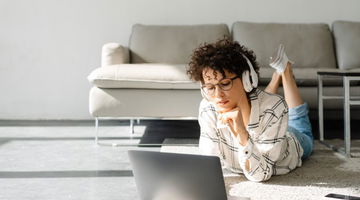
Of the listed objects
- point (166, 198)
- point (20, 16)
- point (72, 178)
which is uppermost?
point (20, 16)

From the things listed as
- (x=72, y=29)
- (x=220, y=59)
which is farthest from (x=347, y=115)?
(x=72, y=29)

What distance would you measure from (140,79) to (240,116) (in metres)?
1.61

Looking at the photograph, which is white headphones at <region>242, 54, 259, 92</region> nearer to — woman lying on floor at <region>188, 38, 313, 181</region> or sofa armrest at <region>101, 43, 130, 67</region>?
woman lying on floor at <region>188, 38, 313, 181</region>

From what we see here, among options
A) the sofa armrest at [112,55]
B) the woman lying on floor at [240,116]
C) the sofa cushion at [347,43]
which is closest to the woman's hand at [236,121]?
the woman lying on floor at [240,116]

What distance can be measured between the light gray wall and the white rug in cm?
219

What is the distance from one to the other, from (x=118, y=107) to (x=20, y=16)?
171 cm

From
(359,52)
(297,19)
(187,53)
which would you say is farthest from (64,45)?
(359,52)

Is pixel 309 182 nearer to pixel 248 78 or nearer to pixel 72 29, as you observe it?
pixel 248 78

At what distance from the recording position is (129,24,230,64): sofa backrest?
4.48 meters

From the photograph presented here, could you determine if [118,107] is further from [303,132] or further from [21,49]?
[21,49]

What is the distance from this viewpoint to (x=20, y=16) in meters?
4.79

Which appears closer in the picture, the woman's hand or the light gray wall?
the woman's hand

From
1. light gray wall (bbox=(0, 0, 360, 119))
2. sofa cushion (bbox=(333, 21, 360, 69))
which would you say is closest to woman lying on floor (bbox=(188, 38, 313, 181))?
sofa cushion (bbox=(333, 21, 360, 69))

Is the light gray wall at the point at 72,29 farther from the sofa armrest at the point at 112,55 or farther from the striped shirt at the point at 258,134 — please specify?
the striped shirt at the point at 258,134
